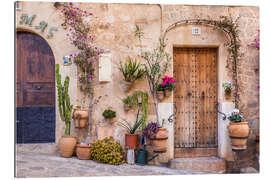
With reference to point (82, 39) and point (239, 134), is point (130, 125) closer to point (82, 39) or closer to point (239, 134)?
point (82, 39)

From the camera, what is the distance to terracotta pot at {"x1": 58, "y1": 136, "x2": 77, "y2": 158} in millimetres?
4812

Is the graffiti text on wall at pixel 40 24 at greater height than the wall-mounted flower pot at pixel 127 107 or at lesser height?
greater

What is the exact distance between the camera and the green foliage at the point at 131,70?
4828 mm

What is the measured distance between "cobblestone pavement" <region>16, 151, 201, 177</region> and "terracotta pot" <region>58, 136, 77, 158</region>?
0.10 meters

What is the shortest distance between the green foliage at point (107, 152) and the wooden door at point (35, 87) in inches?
40.5

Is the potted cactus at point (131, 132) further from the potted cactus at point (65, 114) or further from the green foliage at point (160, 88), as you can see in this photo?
the potted cactus at point (65, 114)

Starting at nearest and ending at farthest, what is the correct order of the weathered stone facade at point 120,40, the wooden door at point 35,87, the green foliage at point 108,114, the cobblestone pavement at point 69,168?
the cobblestone pavement at point 69,168 < the green foliage at point 108,114 < the weathered stone facade at point 120,40 < the wooden door at point 35,87

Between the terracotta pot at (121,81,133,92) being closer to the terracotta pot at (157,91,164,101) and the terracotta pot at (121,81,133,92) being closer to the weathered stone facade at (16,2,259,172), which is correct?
the weathered stone facade at (16,2,259,172)

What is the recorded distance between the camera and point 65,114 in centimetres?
495

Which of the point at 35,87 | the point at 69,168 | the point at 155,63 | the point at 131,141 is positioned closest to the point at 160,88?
the point at 155,63

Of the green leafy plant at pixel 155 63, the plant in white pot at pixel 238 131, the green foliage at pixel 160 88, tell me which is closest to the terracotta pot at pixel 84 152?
the green leafy plant at pixel 155 63

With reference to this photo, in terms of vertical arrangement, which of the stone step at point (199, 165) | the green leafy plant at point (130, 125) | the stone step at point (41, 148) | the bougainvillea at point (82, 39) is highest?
the bougainvillea at point (82, 39)

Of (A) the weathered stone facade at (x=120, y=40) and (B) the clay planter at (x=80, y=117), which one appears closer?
(B) the clay planter at (x=80, y=117)

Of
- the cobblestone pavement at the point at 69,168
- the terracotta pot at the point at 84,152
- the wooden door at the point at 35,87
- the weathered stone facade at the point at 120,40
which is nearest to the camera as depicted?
the cobblestone pavement at the point at 69,168
